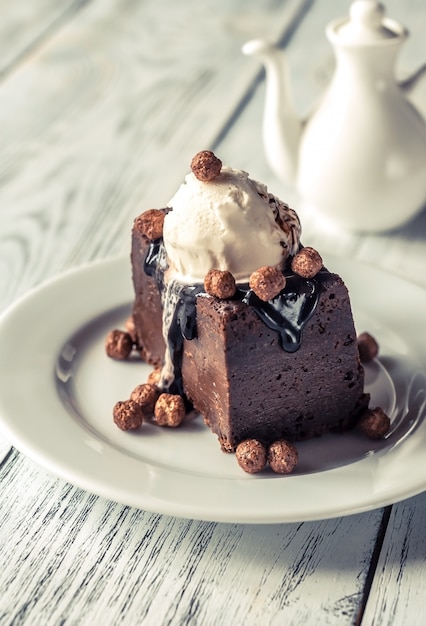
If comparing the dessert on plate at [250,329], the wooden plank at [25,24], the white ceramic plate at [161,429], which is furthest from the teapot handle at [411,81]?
the wooden plank at [25,24]

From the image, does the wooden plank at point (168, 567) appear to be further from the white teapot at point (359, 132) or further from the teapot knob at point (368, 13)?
the teapot knob at point (368, 13)

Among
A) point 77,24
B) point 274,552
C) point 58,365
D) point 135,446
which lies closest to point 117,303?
point 58,365

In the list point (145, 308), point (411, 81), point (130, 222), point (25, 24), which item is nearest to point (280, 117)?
point (411, 81)

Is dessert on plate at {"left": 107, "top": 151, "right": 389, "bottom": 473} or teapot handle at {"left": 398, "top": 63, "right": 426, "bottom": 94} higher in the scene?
dessert on plate at {"left": 107, "top": 151, "right": 389, "bottom": 473}

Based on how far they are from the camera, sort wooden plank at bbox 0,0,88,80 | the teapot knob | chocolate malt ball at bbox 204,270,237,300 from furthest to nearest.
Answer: wooden plank at bbox 0,0,88,80 < the teapot knob < chocolate malt ball at bbox 204,270,237,300

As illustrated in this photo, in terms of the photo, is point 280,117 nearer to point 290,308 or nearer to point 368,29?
point 368,29

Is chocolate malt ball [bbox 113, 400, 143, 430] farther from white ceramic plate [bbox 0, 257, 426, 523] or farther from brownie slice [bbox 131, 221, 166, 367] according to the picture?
brownie slice [bbox 131, 221, 166, 367]

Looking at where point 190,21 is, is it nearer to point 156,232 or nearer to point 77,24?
point 77,24

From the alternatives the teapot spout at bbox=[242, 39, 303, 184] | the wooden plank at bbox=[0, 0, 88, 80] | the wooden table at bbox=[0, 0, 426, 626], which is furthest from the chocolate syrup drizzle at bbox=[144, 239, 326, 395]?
the wooden plank at bbox=[0, 0, 88, 80]
